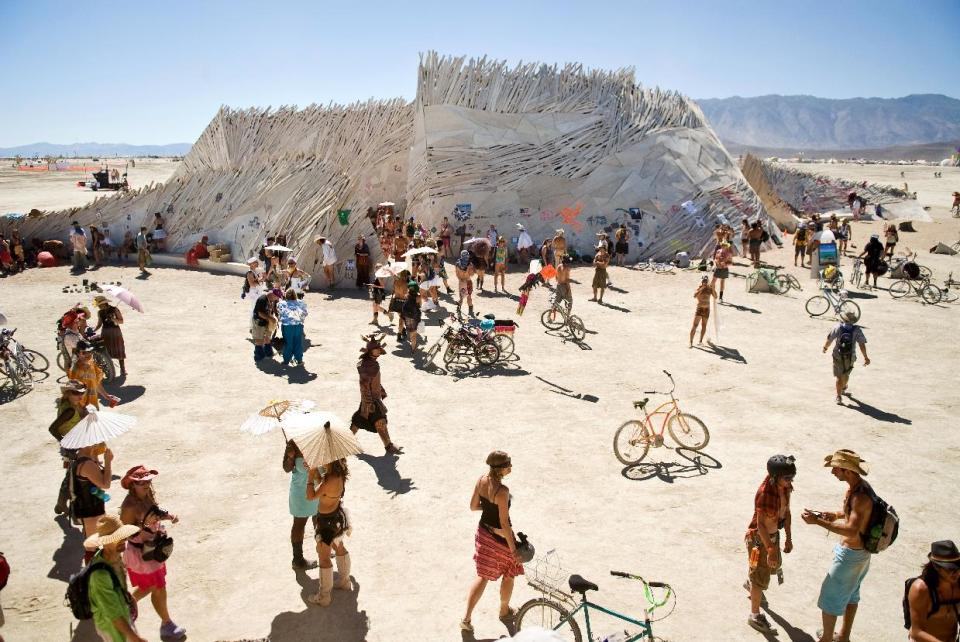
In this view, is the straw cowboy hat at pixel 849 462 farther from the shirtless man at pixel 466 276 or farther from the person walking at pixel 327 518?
the shirtless man at pixel 466 276

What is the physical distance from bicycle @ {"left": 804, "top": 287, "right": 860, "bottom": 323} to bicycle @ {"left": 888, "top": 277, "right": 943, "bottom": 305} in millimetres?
2384

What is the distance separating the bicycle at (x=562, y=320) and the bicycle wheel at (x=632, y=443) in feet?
15.7

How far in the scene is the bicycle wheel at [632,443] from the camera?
27.0ft

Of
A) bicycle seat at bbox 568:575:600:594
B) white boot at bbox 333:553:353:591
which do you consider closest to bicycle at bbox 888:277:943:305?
bicycle seat at bbox 568:575:600:594

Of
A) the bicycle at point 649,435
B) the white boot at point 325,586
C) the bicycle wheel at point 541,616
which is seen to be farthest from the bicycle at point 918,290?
the white boot at point 325,586

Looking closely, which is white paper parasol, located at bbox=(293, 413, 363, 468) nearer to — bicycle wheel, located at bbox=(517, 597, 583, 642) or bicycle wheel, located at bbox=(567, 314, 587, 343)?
bicycle wheel, located at bbox=(517, 597, 583, 642)

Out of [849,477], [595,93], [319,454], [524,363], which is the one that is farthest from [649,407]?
[595,93]

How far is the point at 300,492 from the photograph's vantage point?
19.8 feet

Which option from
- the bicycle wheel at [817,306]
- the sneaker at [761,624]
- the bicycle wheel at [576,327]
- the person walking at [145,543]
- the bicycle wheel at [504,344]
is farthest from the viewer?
the bicycle wheel at [817,306]

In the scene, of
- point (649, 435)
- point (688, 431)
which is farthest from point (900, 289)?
point (649, 435)

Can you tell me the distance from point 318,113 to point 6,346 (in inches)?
671

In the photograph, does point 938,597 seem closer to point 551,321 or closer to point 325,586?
point 325,586

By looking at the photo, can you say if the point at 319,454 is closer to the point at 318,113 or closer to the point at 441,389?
the point at 441,389

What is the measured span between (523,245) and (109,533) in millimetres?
16821
